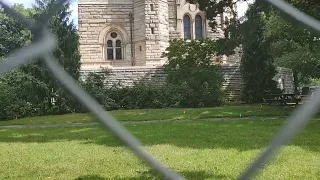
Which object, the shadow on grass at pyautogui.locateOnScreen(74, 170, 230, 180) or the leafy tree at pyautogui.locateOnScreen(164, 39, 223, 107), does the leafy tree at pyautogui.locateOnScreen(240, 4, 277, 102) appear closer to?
the leafy tree at pyautogui.locateOnScreen(164, 39, 223, 107)

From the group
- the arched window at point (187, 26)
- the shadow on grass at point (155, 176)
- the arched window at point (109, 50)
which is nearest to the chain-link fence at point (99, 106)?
the shadow on grass at point (155, 176)

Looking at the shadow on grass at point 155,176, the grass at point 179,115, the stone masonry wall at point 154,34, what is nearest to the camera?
the shadow on grass at point 155,176

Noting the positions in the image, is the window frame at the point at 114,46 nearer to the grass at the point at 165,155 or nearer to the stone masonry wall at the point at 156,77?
the stone masonry wall at the point at 156,77

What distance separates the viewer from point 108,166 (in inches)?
237

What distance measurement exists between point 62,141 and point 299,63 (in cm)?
2138

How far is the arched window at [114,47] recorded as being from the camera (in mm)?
32094

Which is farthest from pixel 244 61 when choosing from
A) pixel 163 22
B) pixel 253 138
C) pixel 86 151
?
pixel 86 151

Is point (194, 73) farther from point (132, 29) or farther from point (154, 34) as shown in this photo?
point (132, 29)

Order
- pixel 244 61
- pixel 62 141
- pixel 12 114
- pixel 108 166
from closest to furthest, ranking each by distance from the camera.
Result: pixel 108 166 < pixel 62 141 < pixel 12 114 < pixel 244 61

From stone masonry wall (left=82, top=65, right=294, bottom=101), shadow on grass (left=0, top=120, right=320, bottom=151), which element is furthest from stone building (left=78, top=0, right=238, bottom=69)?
shadow on grass (left=0, top=120, right=320, bottom=151)

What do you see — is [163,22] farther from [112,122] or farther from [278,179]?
[112,122]

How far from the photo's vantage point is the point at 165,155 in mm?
6832

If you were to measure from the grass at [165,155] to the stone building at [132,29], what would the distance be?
66.4 feet

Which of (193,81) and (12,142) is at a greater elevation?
(193,81)
